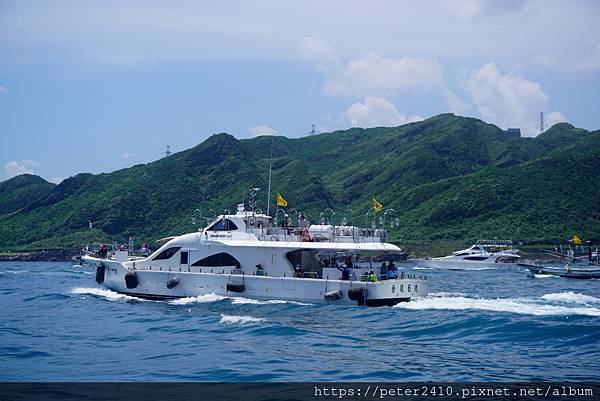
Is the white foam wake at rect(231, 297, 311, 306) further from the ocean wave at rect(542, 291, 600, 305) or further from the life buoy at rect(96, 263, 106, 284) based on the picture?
the ocean wave at rect(542, 291, 600, 305)

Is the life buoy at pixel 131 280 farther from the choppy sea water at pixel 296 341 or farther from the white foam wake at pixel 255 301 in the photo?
the white foam wake at pixel 255 301

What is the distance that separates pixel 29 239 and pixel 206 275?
115 metres

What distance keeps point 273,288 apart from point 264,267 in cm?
179

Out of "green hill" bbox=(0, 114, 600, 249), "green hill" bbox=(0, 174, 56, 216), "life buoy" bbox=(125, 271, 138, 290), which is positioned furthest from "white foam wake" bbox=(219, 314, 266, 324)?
"green hill" bbox=(0, 174, 56, 216)

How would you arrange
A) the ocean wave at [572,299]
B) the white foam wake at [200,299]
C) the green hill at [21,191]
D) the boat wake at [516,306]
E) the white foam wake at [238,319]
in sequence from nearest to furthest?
1. the white foam wake at [238,319]
2. the boat wake at [516,306]
3. the white foam wake at [200,299]
4. the ocean wave at [572,299]
5. the green hill at [21,191]

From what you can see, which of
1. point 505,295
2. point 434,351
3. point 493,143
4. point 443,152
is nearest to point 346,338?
point 434,351

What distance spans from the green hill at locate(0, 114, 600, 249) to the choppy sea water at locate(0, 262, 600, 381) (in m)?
83.6

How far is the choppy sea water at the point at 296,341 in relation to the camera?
1898cm

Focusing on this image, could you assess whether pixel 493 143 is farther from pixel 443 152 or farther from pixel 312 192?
pixel 312 192

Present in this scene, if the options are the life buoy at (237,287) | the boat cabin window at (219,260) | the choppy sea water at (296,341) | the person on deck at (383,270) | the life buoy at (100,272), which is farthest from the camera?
the life buoy at (100,272)

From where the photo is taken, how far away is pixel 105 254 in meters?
43.6

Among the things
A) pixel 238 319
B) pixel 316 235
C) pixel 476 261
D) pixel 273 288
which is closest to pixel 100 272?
pixel 273 288

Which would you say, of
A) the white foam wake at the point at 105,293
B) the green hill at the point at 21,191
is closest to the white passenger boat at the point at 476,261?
the white foam wake at the point at 105,293

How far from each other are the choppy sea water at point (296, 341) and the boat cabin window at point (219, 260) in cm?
197
